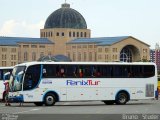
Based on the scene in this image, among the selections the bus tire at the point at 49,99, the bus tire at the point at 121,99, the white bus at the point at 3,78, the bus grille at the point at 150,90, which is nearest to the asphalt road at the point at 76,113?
the bus tire at the point at 49,99

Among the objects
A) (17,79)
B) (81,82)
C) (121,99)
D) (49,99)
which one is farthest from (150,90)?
(17,79)

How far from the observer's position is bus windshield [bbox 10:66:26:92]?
Result: 4238cm

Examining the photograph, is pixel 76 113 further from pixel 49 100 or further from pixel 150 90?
pixel 150 90

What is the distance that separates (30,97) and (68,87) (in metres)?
2.69

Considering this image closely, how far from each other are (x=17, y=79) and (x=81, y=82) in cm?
413

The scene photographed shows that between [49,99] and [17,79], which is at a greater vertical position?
[17,79]

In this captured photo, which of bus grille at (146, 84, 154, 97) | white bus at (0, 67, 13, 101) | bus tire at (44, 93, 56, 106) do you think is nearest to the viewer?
bus tire at (44, 93, 56, 106)

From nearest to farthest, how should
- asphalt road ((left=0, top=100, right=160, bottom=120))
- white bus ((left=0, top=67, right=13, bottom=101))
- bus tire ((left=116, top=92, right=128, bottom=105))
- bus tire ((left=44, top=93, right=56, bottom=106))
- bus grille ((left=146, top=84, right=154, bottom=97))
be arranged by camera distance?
asphalt road ((left=0, top=100, right=160, bottom=120)), bus tire ((left=44, top=93, right=56, bottom=106)), bus tire ((left=116, top=92, right=128, bottom=105)), bus grille ((left=146, top=84, right=154, bottom=97)), white bus ((left=0, top=67, right=13, bottom=101))

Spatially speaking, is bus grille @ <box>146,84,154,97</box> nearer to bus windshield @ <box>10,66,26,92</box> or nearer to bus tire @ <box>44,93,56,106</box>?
bus tire @ <box>44,93,56,106</box>

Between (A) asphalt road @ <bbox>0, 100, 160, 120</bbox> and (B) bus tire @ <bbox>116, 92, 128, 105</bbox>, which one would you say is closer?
(A) asphalt road @ <bbox>0, 100, 160, 120</bbox>

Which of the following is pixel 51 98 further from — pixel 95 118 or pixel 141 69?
pixel 95 118

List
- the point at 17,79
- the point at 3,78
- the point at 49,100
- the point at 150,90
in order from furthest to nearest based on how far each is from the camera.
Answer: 1. the point at 3,78
2. the point at 150,90
3. the point at 49,100
4. the point at 17,79

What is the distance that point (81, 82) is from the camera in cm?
4438

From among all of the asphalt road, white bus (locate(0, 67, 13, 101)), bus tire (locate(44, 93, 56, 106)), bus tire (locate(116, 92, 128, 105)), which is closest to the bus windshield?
bus tire (locate(44, 93, 56, 106))
